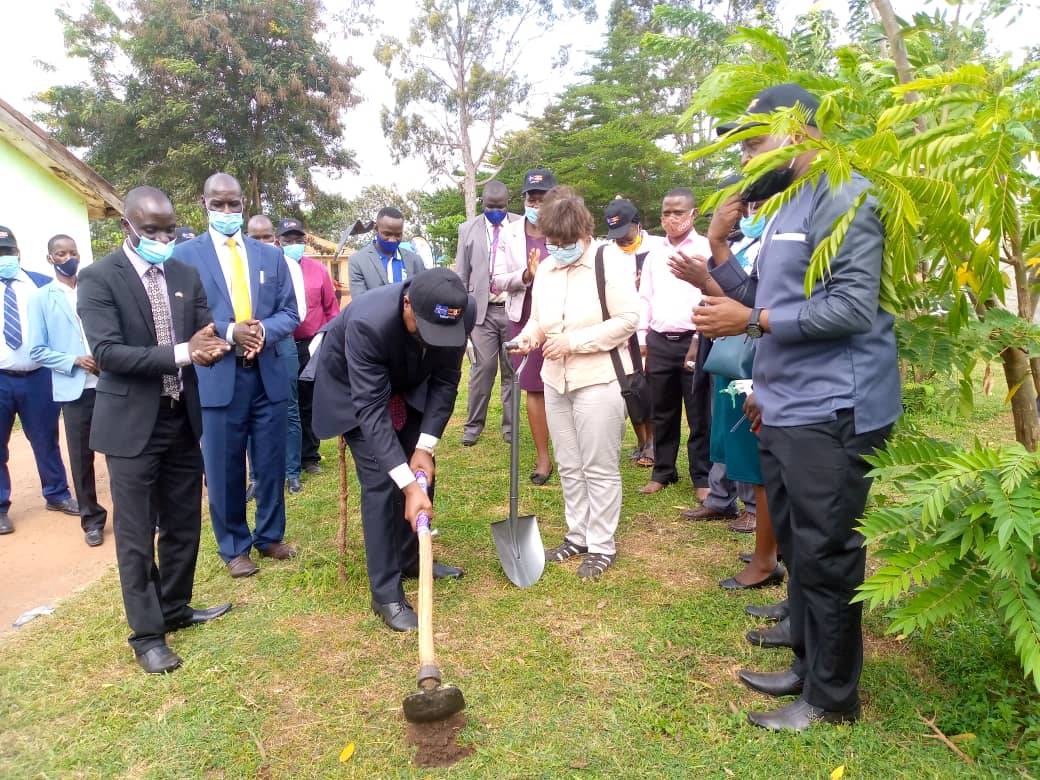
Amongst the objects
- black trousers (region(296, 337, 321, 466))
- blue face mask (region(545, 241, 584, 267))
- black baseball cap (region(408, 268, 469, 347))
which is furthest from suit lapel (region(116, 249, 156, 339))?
black trousers (region(296, 337, 321, 466))

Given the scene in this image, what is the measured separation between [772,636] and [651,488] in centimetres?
232

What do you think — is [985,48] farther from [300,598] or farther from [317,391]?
[300,598]

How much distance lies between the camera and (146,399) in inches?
134

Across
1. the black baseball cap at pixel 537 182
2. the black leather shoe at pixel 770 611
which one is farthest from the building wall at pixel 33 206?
the black leather shoe at pixel 770 611

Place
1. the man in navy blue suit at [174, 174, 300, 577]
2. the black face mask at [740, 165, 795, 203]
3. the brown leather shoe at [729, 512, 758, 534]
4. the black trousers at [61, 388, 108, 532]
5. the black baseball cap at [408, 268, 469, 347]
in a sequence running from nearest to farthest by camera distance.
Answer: the black face mask at [740, 165, 795, 203]
the black baseball cap at [408, 268, 469, 347]
the man in navy blue suit at [174, 174, 300, 577]
the brown leather shoe at [729, 512, 758, 534]
the black trousers at [61, 388, 108, 532]

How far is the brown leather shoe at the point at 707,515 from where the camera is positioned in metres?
5.05

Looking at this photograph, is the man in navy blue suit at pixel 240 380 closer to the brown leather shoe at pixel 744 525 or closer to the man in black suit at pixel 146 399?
the man in black suit at pixel 146 399

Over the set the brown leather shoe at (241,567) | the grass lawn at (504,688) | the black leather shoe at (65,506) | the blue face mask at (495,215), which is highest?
the blue face mask at (495,215)

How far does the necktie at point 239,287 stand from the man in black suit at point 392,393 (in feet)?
3.31

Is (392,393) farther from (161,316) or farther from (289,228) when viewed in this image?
(289,228)

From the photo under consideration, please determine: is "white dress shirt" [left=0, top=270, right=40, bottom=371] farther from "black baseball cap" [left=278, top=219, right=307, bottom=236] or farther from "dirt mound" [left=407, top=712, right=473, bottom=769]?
"dirt mound" [left=407, top=712, right=473, bottom=769]

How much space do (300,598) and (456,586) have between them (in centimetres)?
92

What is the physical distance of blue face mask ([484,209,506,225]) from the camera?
671 centimetres

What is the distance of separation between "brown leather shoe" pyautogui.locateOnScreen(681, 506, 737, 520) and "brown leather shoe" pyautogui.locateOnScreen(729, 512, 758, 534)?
0.47 feet
